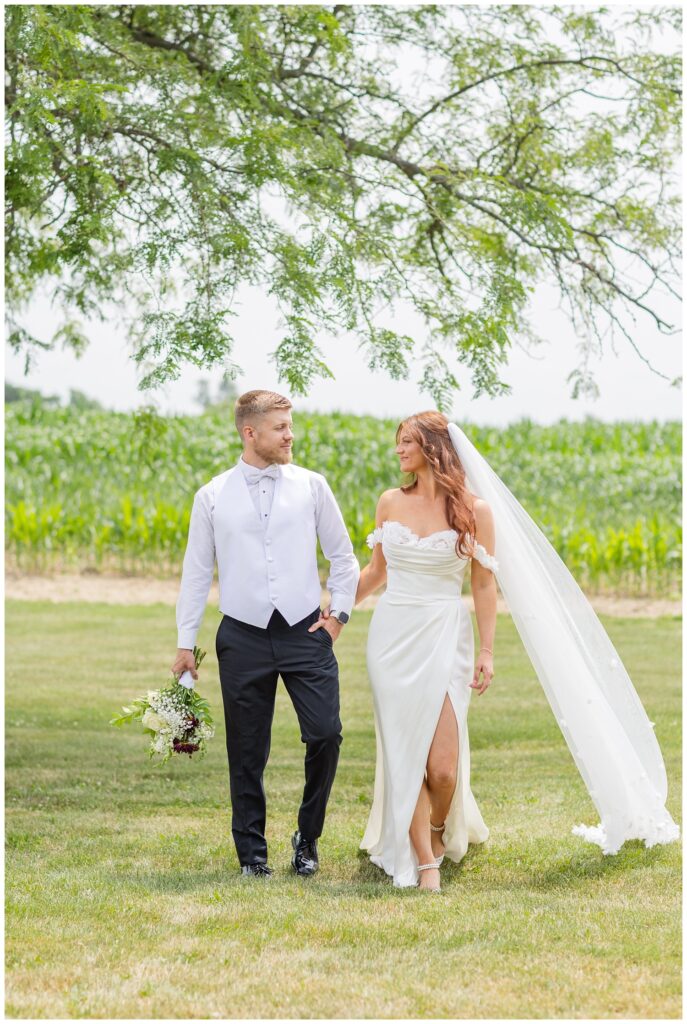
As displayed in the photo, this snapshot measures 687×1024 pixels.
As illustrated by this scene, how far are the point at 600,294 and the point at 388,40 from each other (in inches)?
88.4

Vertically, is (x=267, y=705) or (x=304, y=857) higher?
(x=267, y=705)

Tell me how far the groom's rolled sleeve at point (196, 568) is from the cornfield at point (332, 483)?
11.9 metres

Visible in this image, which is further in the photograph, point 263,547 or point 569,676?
point 569,676

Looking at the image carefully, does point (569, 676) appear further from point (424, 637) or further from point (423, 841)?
point (423, 841)

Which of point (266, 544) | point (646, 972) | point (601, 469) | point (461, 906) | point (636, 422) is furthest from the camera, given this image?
point (636, 422)

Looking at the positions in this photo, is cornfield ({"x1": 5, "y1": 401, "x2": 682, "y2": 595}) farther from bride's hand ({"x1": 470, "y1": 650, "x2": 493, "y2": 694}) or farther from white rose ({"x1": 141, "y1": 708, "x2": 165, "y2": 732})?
bride's hand ({"x1": 470, "y1": 650, "x2": 493, "y2": 694})

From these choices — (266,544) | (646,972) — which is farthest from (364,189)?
(646,972)

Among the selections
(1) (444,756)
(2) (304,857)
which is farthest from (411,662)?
(2) (304,857)

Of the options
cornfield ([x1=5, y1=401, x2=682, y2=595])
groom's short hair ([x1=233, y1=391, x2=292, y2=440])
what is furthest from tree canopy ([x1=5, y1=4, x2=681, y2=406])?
cornfield ([x1=5, y1=401, x2=682, y2=595])

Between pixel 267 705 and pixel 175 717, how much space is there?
0.43 meters

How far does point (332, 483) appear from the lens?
26.1 meters

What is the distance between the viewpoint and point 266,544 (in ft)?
17.8

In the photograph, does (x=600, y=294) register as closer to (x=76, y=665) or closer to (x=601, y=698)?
(x=601, y=698)

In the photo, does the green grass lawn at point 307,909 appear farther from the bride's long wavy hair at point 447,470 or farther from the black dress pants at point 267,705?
the bride's long wavy hair at point 447,470
